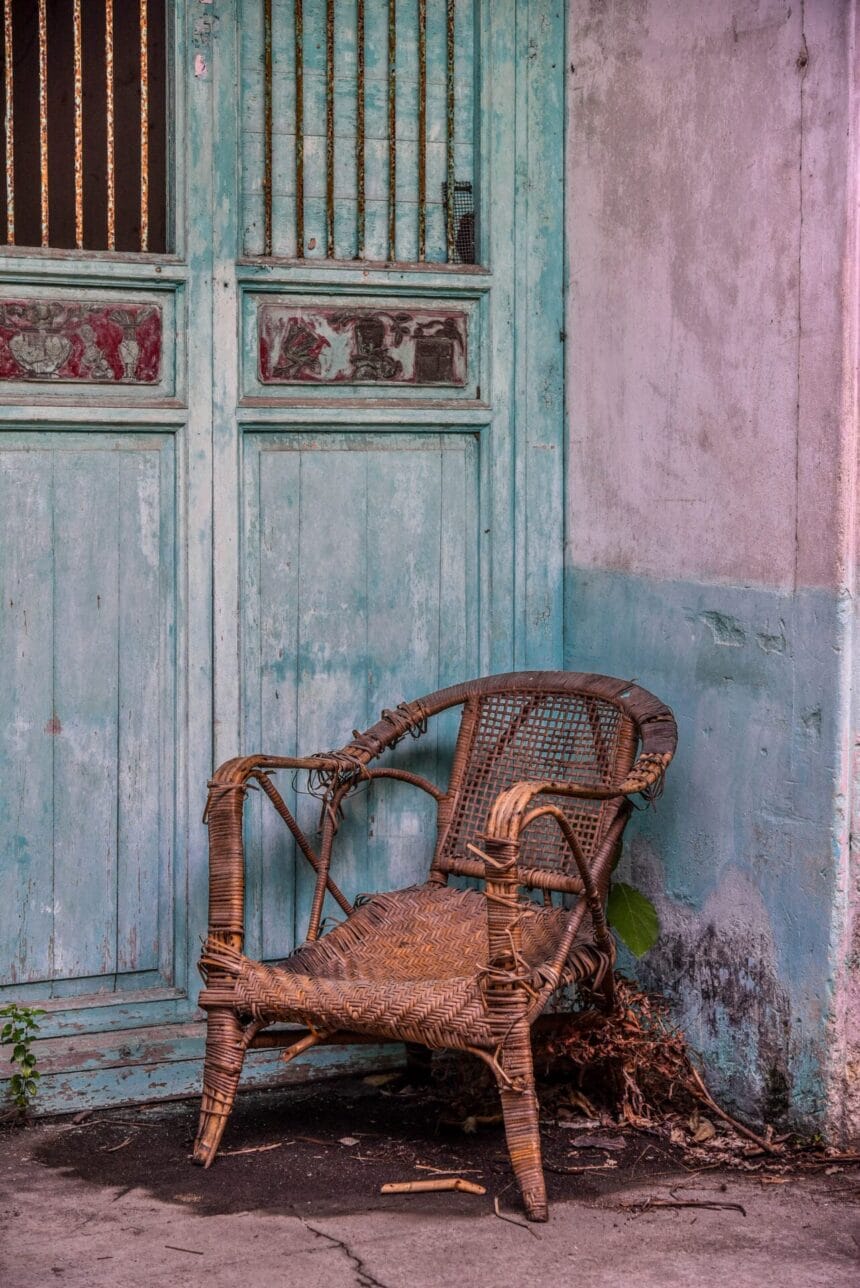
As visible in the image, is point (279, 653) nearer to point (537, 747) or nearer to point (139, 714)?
point (139, 714)

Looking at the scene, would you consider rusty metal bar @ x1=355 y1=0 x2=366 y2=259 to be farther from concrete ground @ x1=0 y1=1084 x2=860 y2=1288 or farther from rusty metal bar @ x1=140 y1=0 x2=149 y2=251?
concrete ground @ x1=0 y1=1084 x2=860 y2=1288

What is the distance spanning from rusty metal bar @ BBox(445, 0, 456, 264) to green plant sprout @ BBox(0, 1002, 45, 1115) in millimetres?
1974

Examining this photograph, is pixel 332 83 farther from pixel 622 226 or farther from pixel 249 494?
pixel 249 494

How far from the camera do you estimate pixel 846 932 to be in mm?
3174

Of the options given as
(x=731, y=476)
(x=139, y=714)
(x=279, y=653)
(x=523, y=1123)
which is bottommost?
(x=523, y=1123)

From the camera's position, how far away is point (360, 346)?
375 centimetres

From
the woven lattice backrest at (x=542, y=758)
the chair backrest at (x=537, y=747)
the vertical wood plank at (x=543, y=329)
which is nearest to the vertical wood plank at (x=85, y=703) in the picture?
the chair backrest at (x=537, y=747)

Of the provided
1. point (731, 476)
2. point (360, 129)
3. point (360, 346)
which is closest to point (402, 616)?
point (360, 346)

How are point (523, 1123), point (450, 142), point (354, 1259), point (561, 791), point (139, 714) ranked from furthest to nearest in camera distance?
point (450, 142)
point (139, 714)
point (561, 791)
point (523, 1123)
point (354, 1259)

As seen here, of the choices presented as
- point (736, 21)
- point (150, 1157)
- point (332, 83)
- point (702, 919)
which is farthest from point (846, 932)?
point (332, 83)

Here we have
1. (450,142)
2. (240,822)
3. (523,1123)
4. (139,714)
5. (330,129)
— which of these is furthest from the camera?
(450,142)

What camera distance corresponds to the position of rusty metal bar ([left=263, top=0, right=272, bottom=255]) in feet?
11.9

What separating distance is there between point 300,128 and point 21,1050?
6.99ft

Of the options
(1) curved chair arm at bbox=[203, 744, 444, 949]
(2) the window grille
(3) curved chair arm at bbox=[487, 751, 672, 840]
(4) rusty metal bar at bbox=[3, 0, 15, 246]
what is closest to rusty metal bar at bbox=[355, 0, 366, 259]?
(2) the window grille
